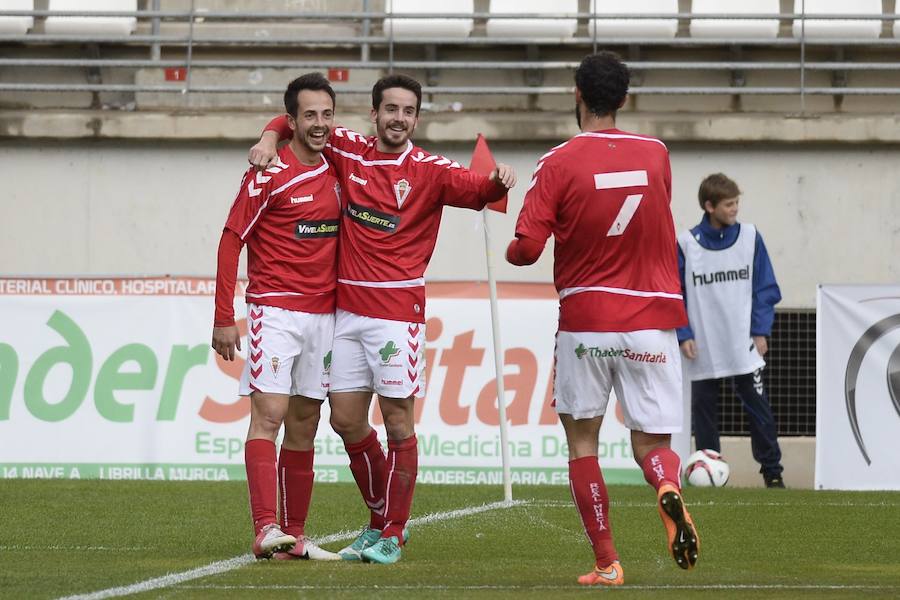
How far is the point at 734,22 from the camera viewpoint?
16.4 metres

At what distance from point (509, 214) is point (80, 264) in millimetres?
4145

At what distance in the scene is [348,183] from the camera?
7465 mm

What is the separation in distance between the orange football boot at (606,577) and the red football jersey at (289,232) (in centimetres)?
187

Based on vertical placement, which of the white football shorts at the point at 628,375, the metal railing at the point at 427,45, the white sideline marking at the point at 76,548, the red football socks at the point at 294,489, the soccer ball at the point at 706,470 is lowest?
the soccer ball at the point at 706,470

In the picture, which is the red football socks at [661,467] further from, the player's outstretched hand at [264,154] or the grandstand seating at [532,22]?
the grandstand seating at [532,22]

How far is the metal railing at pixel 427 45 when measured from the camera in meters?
15.8

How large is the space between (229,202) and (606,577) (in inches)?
383

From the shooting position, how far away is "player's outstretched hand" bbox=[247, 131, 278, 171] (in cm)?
730

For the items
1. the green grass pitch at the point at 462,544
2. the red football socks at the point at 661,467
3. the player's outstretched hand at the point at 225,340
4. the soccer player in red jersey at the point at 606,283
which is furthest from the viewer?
the player's outstretched hand at the point at 225,340

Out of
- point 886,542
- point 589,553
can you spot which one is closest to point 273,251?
point 589,553

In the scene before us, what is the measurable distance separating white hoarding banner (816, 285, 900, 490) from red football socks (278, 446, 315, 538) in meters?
5.81

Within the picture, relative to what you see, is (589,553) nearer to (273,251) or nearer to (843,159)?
(273,251)

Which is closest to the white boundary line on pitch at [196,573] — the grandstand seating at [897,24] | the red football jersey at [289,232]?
the red football jersey at [289,232]

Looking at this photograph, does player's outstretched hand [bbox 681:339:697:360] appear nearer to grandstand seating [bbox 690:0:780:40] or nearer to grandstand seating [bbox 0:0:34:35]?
grandstand seating [bbox 690:0:780:40]
